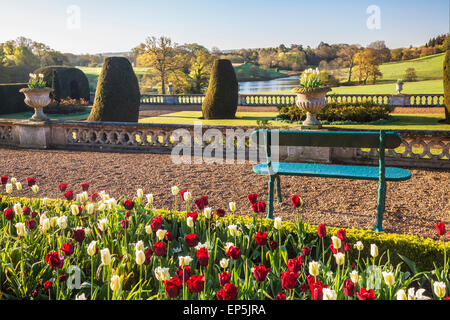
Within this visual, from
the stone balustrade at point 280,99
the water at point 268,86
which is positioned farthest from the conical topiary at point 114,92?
the water at point 268,86

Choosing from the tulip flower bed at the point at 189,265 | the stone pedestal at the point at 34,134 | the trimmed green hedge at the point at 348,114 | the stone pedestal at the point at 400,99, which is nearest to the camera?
the tulip flower bed at the point at 189,265

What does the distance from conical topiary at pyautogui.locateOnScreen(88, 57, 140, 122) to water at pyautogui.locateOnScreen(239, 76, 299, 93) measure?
970 inches

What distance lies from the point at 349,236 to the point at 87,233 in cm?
231

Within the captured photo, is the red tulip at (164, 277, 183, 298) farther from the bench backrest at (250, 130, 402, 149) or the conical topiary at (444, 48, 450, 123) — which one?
the conical topiary at (444, 48, 450, 123)

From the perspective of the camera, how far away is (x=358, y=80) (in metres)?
44.1

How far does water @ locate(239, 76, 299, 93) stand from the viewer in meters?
43.1

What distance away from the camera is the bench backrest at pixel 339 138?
5.03 metres

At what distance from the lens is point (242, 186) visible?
24.2 ft

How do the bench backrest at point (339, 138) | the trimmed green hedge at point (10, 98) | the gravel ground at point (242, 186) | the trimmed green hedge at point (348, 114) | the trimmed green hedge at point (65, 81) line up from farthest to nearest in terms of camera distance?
the trimmed green hedge at point (65, 81) < the trimmed green hedge at point (10, 98) < the trimmed green hedge at point (348, 114) < the gravel ground at point (242, 186) < the bench backrest at point (339, 138)

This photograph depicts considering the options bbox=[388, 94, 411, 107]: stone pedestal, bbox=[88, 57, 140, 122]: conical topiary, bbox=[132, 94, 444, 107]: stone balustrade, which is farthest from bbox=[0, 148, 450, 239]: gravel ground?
bbox=[388, 94, 411, 107]: stone pedestal

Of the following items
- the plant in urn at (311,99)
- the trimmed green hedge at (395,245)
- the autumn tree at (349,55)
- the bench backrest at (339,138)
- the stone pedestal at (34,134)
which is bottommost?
the trimmed green hedge at (395,245)

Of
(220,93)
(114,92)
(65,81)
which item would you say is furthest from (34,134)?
(65,81)

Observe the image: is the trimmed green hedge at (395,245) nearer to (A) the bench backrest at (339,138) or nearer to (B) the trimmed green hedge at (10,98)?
(A) the bench backrest at (339,138)

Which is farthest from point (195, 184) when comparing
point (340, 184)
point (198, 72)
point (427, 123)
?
point (198, 72)
